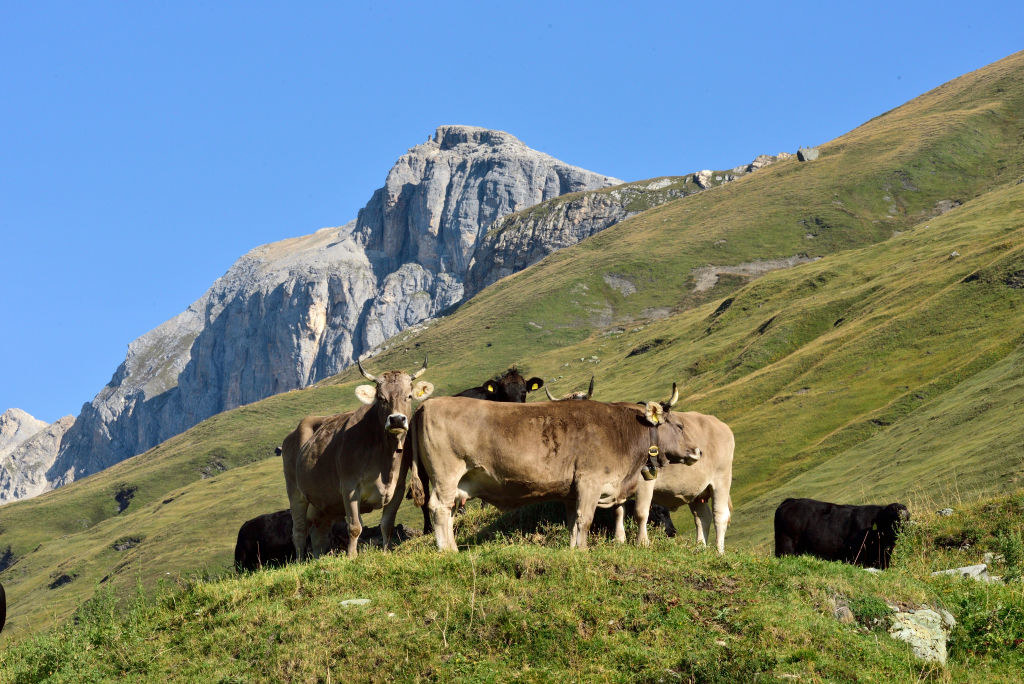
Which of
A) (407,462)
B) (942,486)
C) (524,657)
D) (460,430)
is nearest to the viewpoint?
(524,657)

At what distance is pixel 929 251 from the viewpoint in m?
126

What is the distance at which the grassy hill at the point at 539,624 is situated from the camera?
438 inches

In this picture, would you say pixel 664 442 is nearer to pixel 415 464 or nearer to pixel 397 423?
pixel 415 464

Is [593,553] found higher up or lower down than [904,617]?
higher up

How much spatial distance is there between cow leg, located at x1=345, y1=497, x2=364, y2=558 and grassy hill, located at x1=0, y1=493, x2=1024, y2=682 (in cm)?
261

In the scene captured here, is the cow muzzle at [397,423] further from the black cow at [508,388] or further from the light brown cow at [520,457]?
the black cow at [508,388]

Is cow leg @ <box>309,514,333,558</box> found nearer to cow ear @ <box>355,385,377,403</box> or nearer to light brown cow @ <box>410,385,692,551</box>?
cow ear @ <box>355,385,377,403</box>

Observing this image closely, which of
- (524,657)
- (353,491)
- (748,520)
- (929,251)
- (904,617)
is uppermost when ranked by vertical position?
(929,251)

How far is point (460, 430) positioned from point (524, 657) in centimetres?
531

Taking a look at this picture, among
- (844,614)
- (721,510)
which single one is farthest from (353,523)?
(844,614)

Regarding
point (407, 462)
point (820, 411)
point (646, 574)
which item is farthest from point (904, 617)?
point (820, 411)

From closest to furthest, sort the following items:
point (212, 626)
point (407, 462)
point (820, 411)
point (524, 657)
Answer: point (524, 657) → point (212, 626) → point (407, 462) → point (820, 411)

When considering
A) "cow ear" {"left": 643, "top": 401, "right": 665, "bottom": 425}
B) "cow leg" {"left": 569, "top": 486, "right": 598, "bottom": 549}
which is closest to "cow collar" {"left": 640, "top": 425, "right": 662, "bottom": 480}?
"cow ear" {"left": 643, "top": 401, "right": 665, "bottom": 425}

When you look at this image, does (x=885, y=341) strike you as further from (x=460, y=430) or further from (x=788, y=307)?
(x=460, y=430)
